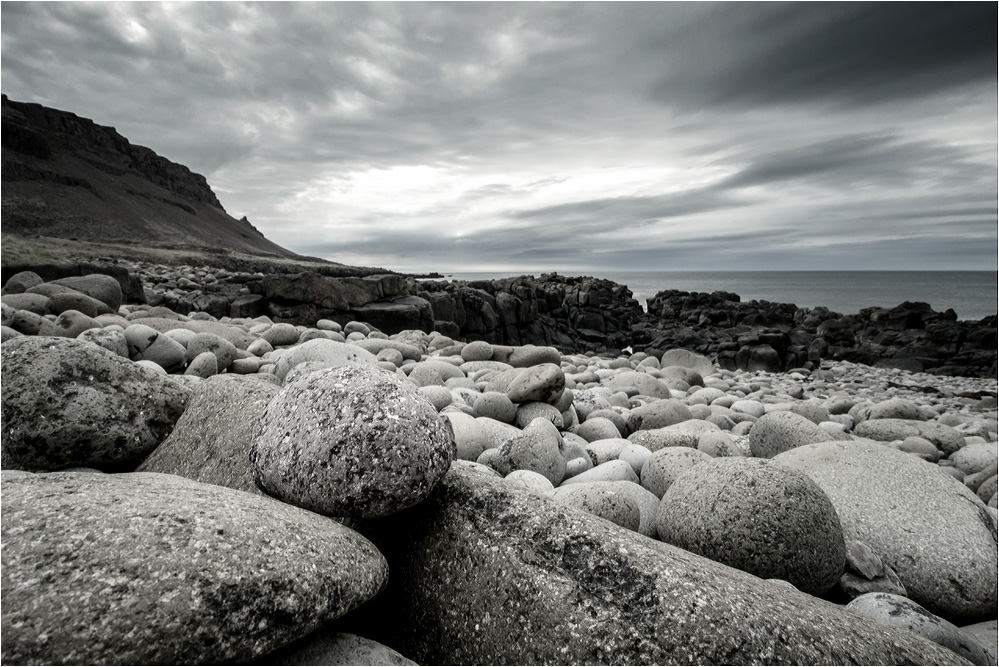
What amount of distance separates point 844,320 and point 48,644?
2879 centimetres

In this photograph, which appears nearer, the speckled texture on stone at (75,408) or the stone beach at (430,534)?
the stone beach at (430,534)

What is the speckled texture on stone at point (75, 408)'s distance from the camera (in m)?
2.68

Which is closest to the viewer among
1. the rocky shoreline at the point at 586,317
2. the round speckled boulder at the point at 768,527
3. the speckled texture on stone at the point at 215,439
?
the round speckled boulder at the point at 768,527

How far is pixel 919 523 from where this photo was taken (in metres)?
3.24

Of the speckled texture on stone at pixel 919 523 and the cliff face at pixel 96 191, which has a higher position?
the cliff face at pixel 96 191

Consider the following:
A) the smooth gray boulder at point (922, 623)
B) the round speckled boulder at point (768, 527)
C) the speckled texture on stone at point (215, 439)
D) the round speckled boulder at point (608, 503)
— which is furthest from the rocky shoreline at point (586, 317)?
the smooth gray boulder at point (922, 623)

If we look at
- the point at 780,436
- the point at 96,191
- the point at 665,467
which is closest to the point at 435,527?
the point at 665,467

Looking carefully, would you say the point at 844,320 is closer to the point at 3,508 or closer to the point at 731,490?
the point at 731,490

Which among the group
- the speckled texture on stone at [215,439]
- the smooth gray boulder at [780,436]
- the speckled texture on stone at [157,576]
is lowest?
the smooth gray boulder at [780,436]

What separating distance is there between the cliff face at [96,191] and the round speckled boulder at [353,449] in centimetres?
7961

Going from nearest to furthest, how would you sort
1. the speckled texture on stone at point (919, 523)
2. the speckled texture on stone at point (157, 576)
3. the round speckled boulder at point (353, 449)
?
the speckled texture on stone at point (157, 576) < the round speckled boulder at point (353, 449) < the speckled texture on stone at point (919, 523)

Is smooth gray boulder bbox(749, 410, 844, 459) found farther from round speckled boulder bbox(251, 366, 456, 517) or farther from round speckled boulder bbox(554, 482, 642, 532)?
round speckled boulder bbox(251, 366, 456, 517)

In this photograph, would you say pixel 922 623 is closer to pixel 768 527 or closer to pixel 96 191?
pixel 768 527

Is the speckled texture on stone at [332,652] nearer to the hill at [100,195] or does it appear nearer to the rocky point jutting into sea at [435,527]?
the rocky point jutting into sea at [435,527]
